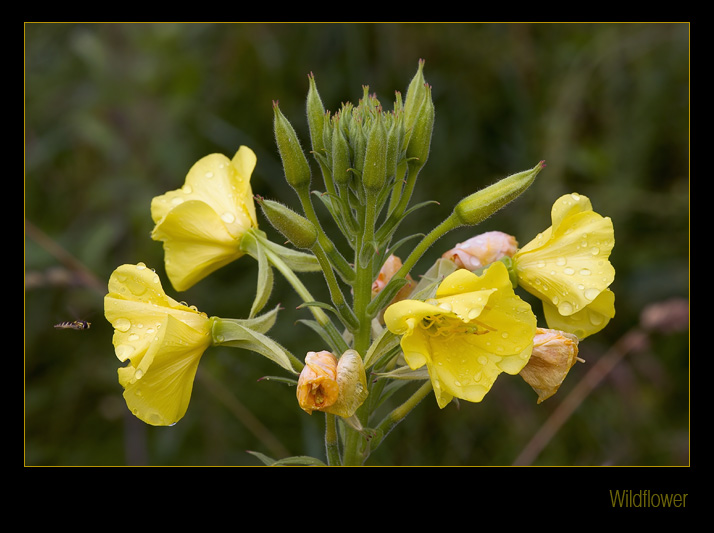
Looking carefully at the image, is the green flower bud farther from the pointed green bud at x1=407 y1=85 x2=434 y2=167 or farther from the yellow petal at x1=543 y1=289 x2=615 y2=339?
the yellow petal at x1=543 y1=289 x2=615 y2=339

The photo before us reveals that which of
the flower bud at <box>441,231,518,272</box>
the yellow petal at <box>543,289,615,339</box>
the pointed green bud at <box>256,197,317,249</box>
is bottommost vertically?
the yellow petal at <box>543,289,615,339</box>

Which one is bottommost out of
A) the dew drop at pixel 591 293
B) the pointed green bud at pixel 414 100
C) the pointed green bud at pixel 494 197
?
the dew drop at pixel 591 293

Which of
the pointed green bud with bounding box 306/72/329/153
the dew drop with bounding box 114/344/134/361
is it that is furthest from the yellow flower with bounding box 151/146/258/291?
the dew drop with bounding box 114/344/134/361

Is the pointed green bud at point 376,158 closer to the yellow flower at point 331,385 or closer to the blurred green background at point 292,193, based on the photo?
the yellow flower at point 331,385

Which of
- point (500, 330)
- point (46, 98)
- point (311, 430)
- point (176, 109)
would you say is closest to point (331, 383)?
point (500, 330)

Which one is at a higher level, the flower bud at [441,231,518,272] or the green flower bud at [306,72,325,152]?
the green flower bud at [306,72,325,152]

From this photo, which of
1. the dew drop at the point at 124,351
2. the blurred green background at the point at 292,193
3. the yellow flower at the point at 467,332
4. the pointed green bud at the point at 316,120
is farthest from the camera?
the blurred green background at the point at 292,193

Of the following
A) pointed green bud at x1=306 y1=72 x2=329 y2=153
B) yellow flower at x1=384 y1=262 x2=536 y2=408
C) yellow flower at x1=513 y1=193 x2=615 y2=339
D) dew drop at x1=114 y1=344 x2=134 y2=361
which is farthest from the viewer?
pointed green bud at x1=306 y1=72 x2=329 y2=153

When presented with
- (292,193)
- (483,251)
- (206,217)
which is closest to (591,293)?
(483,251)

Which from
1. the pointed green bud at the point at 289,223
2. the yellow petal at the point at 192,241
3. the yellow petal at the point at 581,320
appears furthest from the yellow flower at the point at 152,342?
the yellow petal at the point at 581,320
